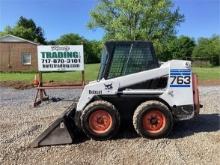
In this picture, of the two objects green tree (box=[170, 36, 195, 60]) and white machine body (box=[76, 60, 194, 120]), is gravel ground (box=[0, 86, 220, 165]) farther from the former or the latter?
green tree (box=[170, 36, 195, 60])

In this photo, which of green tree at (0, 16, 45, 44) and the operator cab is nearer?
the operator cab

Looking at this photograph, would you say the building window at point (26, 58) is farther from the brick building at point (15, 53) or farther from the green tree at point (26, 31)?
the green tree at point (26, 31)

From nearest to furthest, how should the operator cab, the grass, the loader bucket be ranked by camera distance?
1. the loader bucket
2. the operator cab
3. the grass

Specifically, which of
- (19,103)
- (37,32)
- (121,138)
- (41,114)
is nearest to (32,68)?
(19,103)

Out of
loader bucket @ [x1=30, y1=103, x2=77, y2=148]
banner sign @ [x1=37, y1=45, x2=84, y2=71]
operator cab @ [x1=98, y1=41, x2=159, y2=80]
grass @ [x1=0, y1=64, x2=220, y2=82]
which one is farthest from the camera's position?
grass @ [x1=0, y1=64, x2=220, y2=82]

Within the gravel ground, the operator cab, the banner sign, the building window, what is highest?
the building window

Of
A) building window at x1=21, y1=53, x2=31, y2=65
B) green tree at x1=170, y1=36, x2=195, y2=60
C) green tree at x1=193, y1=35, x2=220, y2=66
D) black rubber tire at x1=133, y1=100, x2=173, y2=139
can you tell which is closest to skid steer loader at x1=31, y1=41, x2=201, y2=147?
black rubber tire at x1=133, y1=100, x2=173, y2=139

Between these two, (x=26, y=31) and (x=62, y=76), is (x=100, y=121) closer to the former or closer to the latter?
(x=62, y=76)

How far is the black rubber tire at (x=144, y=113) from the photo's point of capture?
24.8 ft

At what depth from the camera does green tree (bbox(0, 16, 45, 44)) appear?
74.2 metres

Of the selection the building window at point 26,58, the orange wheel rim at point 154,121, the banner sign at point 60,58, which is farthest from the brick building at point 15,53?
the orange wheel rim at point 154,121

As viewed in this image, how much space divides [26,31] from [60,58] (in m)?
63.6

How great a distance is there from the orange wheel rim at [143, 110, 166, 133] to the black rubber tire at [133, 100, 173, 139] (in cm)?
6

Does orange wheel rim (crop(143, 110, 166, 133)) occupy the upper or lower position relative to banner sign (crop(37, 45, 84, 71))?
lower
